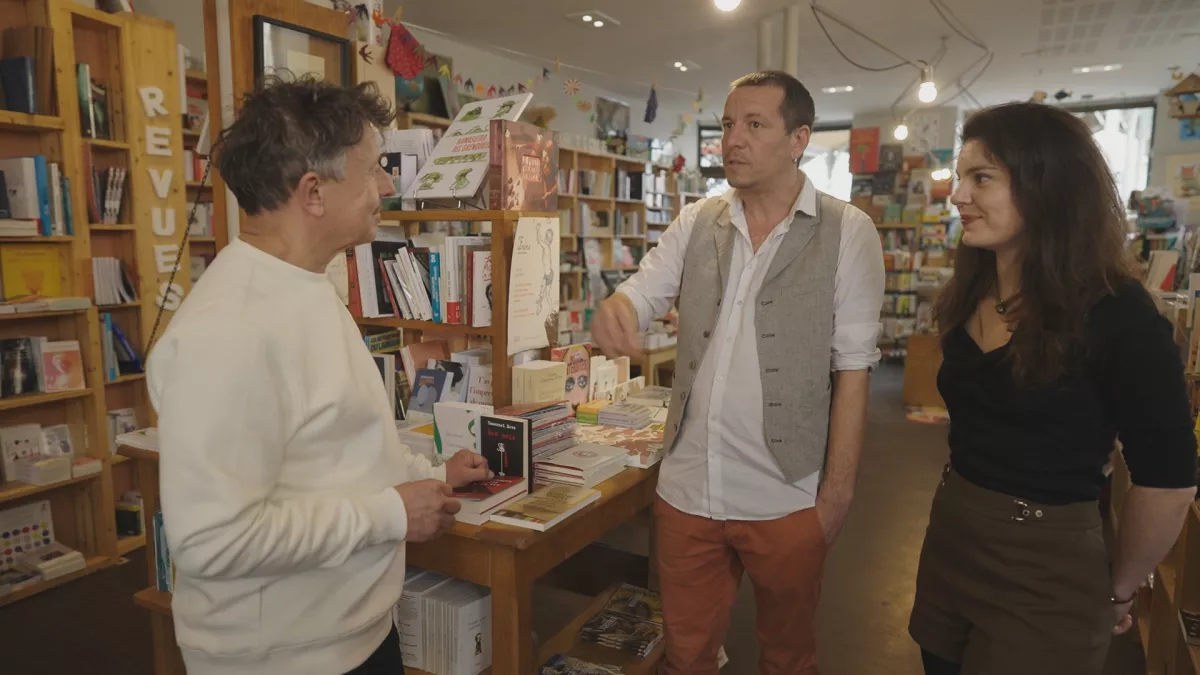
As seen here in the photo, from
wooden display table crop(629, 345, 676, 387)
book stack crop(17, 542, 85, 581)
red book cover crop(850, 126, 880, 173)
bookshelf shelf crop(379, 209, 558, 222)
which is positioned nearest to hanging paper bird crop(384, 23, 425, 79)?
bookshelf shelf crop(379, 209, 558, 222)

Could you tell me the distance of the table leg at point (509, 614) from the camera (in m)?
1.67

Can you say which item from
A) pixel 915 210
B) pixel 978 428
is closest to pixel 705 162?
pixel 915 210

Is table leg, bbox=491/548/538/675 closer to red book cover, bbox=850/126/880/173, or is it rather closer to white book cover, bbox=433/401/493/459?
white book cover, bbox=433/401/493/459

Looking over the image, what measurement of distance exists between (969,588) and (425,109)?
16.6 feet

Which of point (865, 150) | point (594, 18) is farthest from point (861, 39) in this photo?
point (865, 150)

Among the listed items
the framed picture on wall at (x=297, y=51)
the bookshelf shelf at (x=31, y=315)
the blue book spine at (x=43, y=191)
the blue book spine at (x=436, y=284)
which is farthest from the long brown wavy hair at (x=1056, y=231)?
the blue book spine at (x=43, y=191)

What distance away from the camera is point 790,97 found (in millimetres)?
1819

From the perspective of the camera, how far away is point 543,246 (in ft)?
7.30

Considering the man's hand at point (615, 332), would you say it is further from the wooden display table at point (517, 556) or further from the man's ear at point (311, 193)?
the man's ear at point (311, 193)

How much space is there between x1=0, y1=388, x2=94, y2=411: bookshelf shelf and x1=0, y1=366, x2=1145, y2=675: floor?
84cm

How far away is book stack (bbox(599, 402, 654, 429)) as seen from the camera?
7.72 ft

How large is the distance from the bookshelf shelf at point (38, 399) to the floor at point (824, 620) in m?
0.84

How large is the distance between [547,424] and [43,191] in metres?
2.78

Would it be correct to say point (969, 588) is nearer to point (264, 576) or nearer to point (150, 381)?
point (264, 576)
